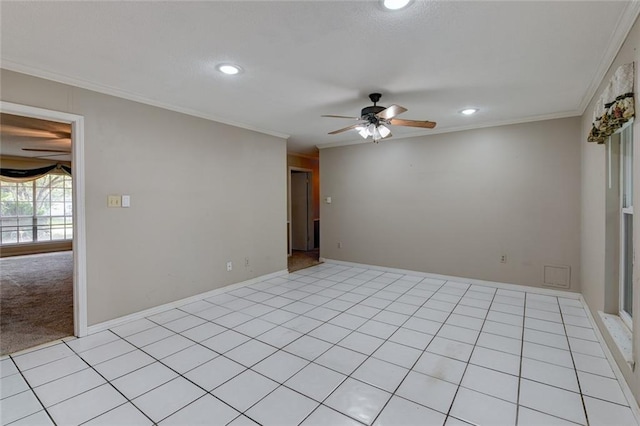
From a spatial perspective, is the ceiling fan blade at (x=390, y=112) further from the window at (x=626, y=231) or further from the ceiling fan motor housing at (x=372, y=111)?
the window at (x=626, y=231)

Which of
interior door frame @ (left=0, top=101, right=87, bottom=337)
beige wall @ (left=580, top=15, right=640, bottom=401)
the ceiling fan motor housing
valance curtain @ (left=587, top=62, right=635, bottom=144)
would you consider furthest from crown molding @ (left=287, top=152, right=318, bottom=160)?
valance curtain @ (left=587, top=62, right=635, bottom=144)

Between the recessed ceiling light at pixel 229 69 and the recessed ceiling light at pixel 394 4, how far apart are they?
4.44ft

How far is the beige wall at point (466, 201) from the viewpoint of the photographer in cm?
386

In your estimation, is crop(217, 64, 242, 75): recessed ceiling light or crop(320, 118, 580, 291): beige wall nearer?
crop(217, 64, 242, 75): recessed ceiling light

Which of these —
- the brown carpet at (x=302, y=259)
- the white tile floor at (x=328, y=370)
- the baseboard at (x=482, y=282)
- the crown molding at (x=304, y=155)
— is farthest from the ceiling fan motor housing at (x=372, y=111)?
the crown molding at (x=304, y=155)

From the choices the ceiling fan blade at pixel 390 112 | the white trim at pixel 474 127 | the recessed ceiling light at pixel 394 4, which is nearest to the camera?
the recessed ceiling light at pixel 394 4

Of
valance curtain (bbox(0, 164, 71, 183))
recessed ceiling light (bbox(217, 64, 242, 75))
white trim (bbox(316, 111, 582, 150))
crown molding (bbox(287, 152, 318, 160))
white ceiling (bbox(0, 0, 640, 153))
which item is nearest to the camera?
white ceiling (bbox(0, 0, 640, 153))

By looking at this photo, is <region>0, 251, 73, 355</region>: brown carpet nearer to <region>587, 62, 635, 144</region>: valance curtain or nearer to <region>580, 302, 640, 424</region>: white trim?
<region>580, 302, 640, 424</region>: white trim

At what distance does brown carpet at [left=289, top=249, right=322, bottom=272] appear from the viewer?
5750mm

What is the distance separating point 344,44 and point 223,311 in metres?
3.05

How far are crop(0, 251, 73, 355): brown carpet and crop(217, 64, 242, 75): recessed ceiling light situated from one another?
2916 millimetres

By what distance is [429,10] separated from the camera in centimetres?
172

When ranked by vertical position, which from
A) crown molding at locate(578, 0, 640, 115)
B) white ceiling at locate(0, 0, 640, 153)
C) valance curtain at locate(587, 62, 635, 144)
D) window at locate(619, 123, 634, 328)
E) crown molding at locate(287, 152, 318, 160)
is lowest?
window at locate(619, 123, 634, 328)

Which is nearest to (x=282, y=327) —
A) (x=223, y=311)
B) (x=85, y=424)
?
(x=223, y=311)
